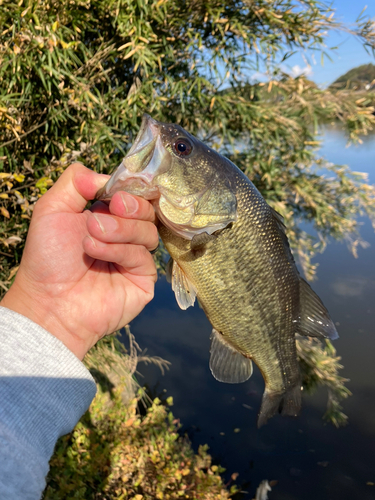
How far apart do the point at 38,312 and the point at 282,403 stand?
1.33 meters

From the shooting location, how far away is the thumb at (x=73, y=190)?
150cm

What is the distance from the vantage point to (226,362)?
177 centimetres

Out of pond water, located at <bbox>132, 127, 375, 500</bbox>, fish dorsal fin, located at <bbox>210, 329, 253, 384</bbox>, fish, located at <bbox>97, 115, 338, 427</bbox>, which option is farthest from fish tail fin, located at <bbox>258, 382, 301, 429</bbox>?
pond water, located at <bbox>132, 127, 375, 500</bbox>

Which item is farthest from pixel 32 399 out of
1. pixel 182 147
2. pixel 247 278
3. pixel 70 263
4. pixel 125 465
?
pixel 125 465

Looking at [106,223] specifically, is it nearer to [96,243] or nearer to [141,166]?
[96,243]

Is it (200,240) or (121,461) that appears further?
(121,461)

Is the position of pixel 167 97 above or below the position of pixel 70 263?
above

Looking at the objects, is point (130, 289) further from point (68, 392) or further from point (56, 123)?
point (56, 123)

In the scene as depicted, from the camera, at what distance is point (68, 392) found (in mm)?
1294

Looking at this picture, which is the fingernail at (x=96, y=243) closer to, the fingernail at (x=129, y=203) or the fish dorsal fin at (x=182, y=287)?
the fingernail at (x=129, y=203)

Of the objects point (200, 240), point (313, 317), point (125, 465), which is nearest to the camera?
point (200, 240)

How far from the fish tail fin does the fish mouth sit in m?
1.26

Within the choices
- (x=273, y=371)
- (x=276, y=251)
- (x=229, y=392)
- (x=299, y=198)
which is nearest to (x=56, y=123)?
(x=276, y=251)

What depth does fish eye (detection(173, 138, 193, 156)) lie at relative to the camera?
4.63 feet
